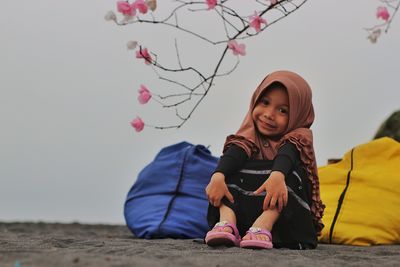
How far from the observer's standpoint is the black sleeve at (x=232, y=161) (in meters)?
2.25

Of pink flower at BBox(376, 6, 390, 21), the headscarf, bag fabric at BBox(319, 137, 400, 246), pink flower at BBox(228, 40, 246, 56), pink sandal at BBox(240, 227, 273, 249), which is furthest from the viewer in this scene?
bag fabric at BBox(319, 137, 400, 246)

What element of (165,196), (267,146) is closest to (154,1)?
(267,146)

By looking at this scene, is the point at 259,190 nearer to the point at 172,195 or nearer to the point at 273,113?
the point at 273,113

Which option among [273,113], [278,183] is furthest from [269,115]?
[278,183]

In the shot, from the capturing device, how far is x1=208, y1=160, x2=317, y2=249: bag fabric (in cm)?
221

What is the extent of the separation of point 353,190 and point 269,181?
907 millimetres

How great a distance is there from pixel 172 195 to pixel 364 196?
0.86m

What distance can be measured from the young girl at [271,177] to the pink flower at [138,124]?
49 centimetres

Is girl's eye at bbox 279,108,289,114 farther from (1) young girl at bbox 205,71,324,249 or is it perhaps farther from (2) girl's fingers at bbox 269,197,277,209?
(2) girl's fingers at bbox 269,197,277,209

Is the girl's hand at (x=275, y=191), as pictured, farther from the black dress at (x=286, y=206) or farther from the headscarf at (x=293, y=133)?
the headscarf at (x=293, y=133)

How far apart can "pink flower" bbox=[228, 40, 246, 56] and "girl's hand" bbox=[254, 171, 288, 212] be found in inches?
19.0

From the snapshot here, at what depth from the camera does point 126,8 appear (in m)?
2.41

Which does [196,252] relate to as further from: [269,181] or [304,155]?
[304,155]

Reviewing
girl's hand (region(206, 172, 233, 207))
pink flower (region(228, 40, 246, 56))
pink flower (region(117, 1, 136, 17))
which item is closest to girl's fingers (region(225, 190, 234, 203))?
girl's hand (region(206, 172, 233, 207))
